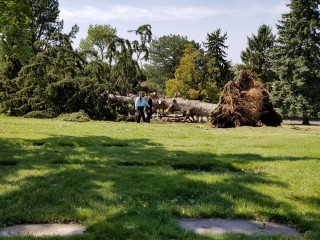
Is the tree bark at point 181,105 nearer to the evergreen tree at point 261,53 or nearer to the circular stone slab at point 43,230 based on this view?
the circular stone slab at point 43,230

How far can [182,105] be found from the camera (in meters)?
21.8

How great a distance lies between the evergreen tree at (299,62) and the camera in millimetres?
31094

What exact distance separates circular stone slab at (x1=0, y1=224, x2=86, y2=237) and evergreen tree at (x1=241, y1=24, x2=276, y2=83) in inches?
1703

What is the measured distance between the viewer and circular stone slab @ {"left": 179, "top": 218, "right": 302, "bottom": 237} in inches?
161

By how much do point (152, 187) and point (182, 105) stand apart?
16.6 meters

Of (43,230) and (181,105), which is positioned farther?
(181,105)

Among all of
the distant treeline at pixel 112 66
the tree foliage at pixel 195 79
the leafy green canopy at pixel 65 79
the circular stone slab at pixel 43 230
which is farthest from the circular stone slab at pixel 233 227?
the tree foliage at pixel 195 79

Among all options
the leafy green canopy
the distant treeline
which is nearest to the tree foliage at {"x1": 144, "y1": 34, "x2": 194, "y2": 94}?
the distant treeline

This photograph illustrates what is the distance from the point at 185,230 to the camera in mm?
3943

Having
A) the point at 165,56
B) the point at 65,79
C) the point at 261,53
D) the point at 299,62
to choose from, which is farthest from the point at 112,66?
the point at 165,56

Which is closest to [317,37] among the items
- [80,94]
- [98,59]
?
[98,59]

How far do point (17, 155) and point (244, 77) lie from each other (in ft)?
47.0

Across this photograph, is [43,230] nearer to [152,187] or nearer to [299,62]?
[152,187]

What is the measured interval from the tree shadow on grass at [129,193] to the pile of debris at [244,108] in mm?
9551
